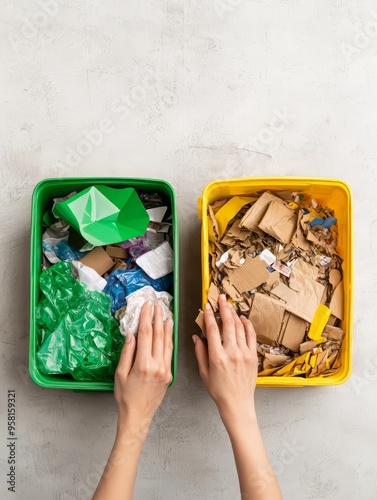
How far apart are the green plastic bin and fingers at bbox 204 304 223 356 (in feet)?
0.22

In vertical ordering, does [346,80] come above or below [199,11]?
below

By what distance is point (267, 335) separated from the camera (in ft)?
3.86

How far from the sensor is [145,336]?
1.10 m

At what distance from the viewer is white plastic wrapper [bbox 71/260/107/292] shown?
117 cm

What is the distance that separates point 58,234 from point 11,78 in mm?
425

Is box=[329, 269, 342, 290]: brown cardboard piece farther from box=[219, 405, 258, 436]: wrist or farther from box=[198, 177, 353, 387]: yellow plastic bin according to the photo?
box=[219, 405, 258, 436]: wrist

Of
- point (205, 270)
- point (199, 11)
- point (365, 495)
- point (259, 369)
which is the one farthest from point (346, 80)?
point (365, 495)

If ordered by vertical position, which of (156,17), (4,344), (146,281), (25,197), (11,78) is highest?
(156,17)

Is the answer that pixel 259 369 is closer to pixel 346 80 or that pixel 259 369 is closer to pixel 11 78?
pixel 346 80

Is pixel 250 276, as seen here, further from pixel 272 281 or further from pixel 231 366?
pixel 231 366

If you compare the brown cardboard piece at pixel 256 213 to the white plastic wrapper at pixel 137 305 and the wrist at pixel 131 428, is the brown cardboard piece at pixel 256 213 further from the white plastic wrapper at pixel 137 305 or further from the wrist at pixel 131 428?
the wrist at pixel 131 428
